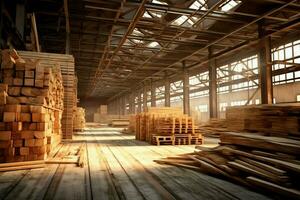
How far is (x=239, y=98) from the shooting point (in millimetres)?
26047

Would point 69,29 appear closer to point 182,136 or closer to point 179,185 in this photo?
point 182,136

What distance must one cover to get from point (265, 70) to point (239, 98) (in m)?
12.2

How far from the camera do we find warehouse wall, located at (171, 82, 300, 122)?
1984 centimetres

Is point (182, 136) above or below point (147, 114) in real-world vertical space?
below

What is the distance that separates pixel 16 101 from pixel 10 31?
4665 mm

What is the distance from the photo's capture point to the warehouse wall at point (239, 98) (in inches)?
781

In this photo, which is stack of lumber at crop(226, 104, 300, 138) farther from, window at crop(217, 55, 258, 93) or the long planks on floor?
window at crop(217, 55, 258, 93)

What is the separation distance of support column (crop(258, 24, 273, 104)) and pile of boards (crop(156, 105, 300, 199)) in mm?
8105

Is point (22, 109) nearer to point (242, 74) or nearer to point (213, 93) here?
point (213, 93)

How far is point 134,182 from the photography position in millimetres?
4883

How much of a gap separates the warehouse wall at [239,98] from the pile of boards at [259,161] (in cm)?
1529

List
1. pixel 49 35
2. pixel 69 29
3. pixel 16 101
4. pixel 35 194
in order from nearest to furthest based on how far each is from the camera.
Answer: pixel 35 194
pixel 16 101
pixel 69 29
pixel 49 35

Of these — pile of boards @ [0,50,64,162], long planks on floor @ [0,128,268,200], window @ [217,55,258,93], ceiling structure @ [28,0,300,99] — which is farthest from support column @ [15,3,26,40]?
window @ [217,55,258,93]

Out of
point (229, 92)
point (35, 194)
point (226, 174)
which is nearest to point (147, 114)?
point (226, 174)
